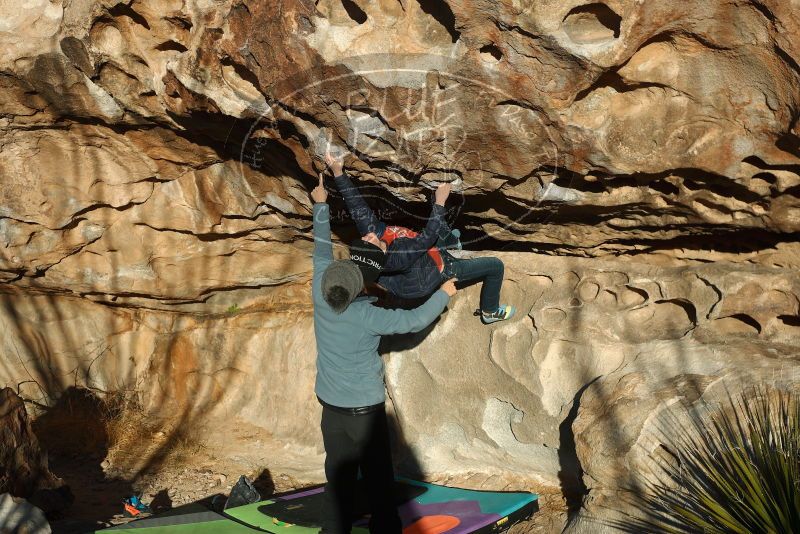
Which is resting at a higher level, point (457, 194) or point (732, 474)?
point (457, 194)

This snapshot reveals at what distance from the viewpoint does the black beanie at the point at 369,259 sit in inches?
185

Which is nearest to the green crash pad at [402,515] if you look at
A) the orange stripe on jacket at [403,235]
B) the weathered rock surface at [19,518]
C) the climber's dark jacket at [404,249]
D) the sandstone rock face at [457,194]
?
the sandstone rock face at [457,194]

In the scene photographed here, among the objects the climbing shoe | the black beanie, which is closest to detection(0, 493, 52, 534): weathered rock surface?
the black beanie

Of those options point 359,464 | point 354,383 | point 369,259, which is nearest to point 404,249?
point 369,259

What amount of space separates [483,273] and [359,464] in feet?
5.44

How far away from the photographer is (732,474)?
3.64m

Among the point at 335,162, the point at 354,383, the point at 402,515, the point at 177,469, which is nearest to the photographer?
the point at 354,383

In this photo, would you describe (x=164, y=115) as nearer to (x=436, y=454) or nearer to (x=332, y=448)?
(x=332, y=448)

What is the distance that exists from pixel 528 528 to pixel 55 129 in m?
4.01

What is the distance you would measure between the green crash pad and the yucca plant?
1142mm

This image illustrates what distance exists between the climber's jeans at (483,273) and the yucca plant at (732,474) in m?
1.64

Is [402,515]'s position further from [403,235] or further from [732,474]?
[732,474]

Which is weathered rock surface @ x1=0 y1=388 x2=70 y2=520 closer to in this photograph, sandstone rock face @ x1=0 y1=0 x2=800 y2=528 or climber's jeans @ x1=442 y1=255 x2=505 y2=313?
sandstone rock face @ x1=0 y1=0 x2=800 y2=528

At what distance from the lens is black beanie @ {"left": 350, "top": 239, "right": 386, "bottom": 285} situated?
469cm
